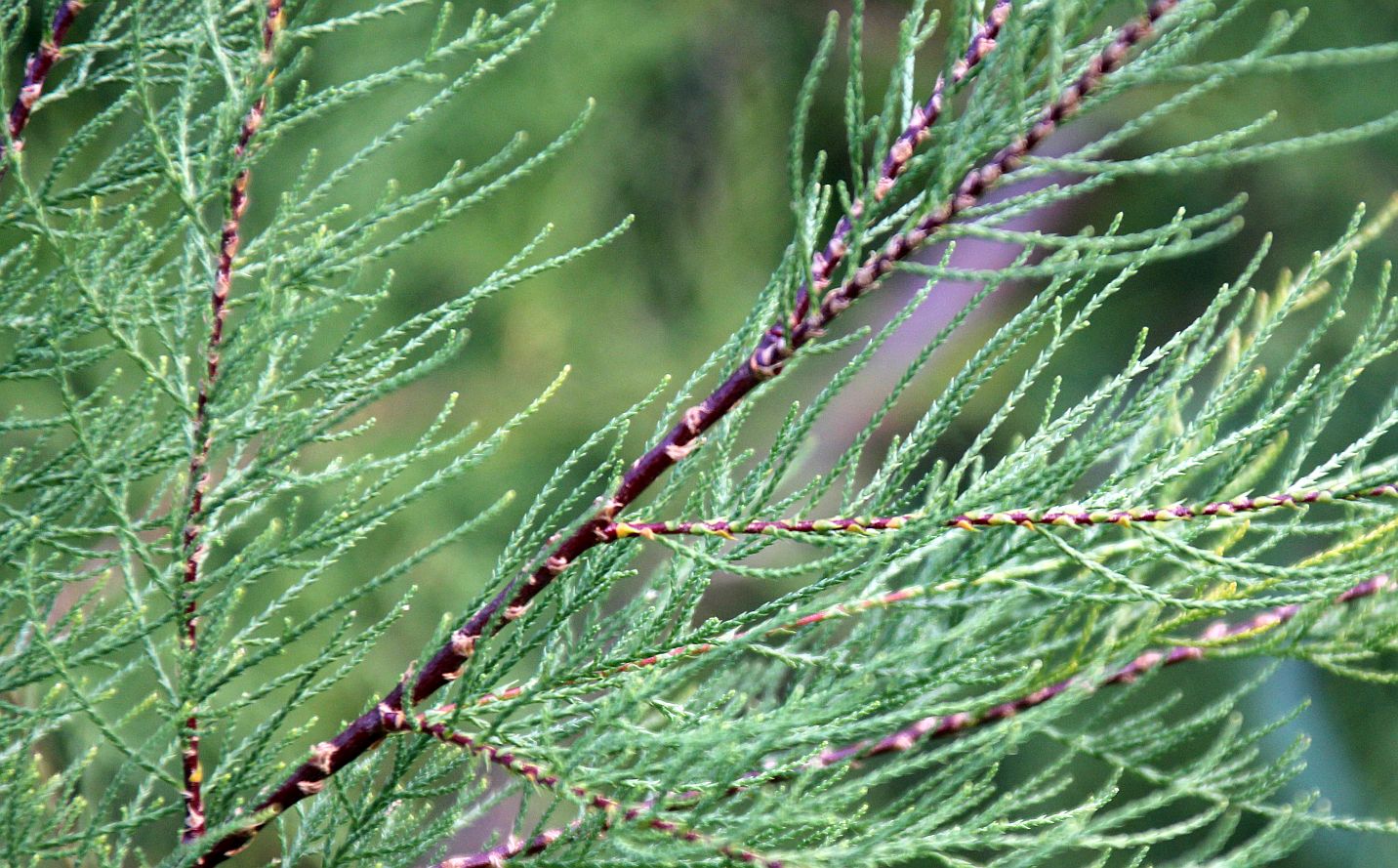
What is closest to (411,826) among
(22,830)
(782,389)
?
(22,830)

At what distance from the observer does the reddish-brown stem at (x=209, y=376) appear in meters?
0.60

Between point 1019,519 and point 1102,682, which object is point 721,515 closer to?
point 1019,519

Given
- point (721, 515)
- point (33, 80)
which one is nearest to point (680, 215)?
point (33, 80)

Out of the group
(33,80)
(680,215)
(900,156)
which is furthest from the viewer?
(680,215)

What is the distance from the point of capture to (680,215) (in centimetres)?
376

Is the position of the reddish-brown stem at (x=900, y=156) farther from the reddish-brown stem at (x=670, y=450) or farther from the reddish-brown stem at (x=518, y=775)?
the reddish-brown stem at (x=518, y=775)

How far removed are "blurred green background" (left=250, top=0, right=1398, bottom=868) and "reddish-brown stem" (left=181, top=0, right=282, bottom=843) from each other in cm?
209

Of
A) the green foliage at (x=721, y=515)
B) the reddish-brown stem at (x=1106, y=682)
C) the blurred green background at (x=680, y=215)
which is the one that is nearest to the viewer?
the green foliage at (x=721, y=515)

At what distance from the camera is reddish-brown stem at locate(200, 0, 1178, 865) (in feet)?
1.77

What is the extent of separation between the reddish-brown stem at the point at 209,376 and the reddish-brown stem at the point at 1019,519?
20cm

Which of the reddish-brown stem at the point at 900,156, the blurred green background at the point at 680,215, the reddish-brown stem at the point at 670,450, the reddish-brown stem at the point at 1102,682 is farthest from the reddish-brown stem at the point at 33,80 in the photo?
the blurred green background at the point at 680,215

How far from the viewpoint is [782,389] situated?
4301 mm

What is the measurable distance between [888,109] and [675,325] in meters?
3.11

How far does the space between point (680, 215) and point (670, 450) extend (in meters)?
3.22
